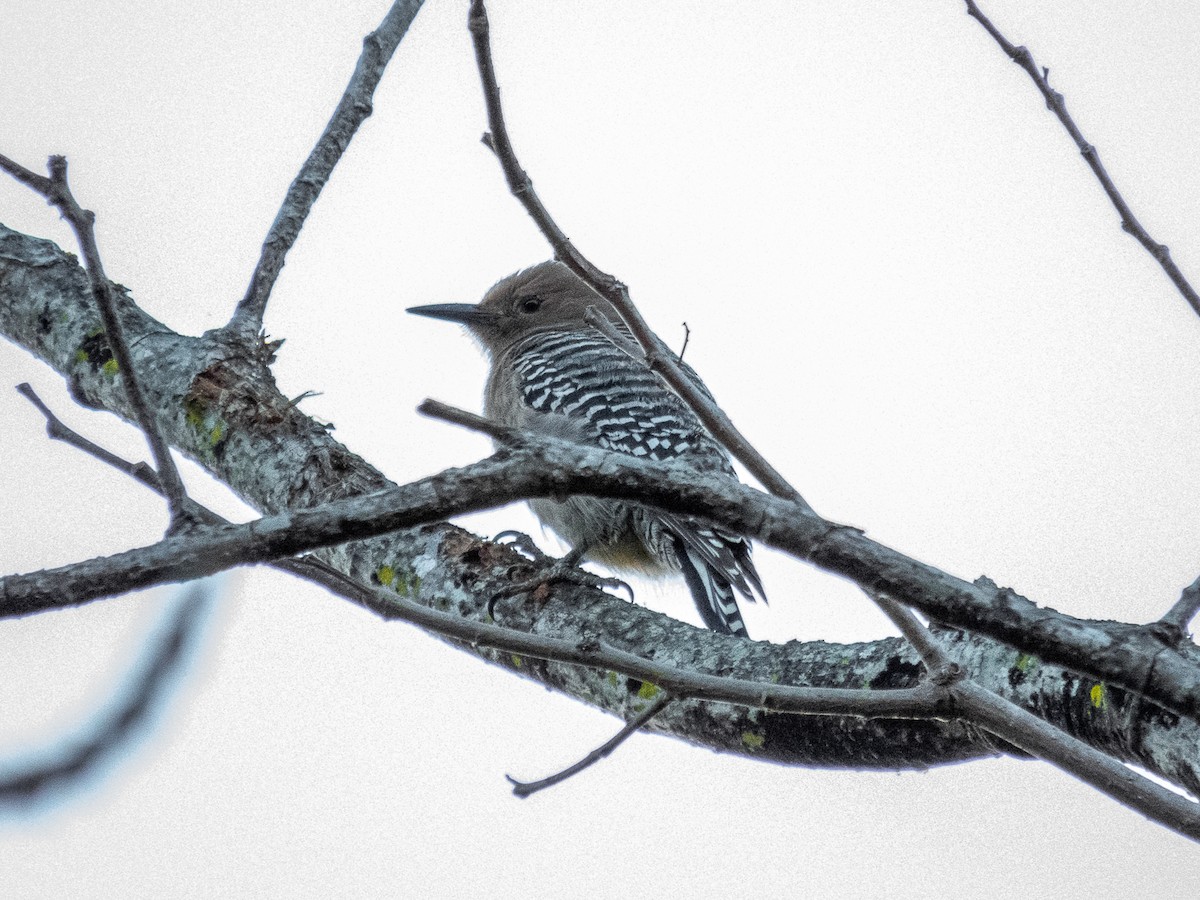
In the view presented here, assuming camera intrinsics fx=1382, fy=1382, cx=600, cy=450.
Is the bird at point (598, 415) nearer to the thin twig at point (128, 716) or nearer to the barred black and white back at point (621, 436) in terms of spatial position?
the barred black and white back at point (621, 436)

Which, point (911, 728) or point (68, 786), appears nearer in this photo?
point (68, 786)

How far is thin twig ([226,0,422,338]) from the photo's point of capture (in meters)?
3.85

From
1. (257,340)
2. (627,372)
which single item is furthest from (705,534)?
(257,340)

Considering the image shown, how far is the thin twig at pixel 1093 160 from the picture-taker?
213 centimetres

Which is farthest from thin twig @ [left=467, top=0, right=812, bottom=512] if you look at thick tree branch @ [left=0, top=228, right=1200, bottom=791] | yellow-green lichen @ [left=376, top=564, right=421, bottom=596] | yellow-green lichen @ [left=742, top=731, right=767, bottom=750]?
yellow-green lichen @ [left=376, top=564, right=421, bottom=596]

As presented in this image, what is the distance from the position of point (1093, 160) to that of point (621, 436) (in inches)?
148

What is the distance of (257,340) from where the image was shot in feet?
13.2

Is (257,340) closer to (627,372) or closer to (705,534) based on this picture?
(705,534)

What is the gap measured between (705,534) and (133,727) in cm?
344

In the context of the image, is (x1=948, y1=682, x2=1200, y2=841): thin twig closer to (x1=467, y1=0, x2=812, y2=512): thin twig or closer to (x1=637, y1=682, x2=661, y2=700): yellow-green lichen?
(x1=467, y1=0, x2=812, y2=512): thin twig

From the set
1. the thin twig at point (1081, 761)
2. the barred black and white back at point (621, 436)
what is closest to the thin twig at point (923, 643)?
the thin twig at point (1081, 761)

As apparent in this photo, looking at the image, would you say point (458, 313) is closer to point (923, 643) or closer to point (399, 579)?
point (399, 579)

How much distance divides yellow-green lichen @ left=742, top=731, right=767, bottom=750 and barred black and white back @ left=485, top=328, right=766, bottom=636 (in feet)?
6.20

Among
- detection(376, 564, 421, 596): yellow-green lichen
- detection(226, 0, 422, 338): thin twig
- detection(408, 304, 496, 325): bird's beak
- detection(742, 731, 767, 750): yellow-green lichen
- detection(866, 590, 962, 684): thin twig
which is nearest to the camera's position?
detection(866, 590, 962, 684): thin twig
